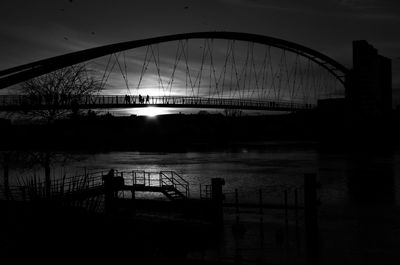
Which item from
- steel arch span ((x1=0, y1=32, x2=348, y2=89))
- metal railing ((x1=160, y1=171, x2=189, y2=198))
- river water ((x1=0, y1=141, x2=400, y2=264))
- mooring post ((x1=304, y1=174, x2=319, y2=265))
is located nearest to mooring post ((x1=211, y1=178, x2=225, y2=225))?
river water ((x1=0, y1=141, x2=400, y2=264))

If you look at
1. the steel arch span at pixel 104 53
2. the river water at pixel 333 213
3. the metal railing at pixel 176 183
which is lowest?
the river water at pixel 333 213

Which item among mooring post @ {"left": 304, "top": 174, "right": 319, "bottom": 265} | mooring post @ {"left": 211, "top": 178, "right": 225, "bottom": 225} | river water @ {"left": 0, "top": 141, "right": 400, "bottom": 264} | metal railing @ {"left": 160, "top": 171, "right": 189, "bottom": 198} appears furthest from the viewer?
metal railing @ {"left": 160, "top": 171, "right": 189, "bottom": 198}

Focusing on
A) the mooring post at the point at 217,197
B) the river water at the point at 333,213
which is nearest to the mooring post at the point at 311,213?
the river water at the point at 333,213

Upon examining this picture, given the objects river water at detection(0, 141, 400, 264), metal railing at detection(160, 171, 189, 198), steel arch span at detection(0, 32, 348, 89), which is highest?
steel arch span at detection(0, 32, 348, 89)

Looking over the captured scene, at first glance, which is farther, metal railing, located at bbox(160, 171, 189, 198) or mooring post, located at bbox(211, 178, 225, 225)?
metal railing, located at bbox(160, 171, 189, 198)

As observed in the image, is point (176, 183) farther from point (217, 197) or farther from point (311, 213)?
point (311, 213)

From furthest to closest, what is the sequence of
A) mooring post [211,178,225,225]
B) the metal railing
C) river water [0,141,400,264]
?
the metal railing → mooring post [211,178,225,225] → river water [0,141,400,264]

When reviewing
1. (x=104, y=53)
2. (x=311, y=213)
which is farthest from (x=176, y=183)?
(x=311, y=213)

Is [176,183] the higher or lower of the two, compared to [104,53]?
lower

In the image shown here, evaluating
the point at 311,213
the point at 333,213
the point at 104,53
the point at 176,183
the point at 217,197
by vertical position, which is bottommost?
the point at 333,213

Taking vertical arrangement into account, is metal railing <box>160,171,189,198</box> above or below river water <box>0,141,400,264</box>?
above

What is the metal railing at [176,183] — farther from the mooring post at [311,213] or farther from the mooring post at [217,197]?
the mooring post at [311,213]

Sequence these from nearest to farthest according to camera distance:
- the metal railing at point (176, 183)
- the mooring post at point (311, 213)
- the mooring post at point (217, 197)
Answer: the mooring post at point (311, 213), the mooring post at point (217, 197), the metal railing at point (176, 183)

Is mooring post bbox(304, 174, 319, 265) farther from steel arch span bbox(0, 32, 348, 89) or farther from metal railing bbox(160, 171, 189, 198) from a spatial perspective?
steel arch span bbox(0, 32, 348, 89)
